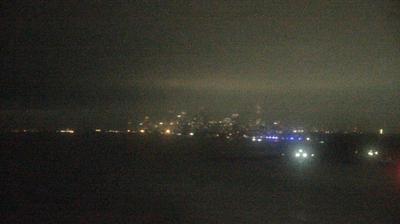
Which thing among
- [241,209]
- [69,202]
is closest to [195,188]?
[69,202]

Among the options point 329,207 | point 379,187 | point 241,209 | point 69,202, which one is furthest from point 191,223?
point 379,187

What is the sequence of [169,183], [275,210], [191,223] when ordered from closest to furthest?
1. [191,223]
2. [275,210]
3. [169,183]

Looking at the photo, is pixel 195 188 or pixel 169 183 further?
pixel 169 183

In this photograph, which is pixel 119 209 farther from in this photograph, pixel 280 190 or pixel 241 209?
pixel 280 190

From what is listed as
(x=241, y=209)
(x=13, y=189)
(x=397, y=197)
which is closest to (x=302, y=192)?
(x=397, y=197)

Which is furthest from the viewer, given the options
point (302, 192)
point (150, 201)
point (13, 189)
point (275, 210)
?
point (13, 189)

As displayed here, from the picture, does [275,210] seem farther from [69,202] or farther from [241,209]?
[69,202]

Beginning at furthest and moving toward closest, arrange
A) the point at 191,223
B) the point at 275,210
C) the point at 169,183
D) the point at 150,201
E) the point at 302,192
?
the point at 169,183 → the point at 302,192 → the point at 150,201 → the point at 275,210 → the point at 191,223

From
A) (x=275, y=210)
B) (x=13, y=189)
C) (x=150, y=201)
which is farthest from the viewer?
(x=13, y=189)

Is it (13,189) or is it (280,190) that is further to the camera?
(13,189)
